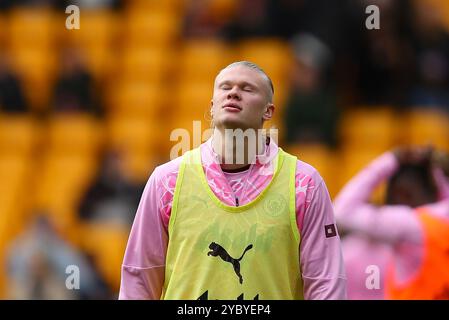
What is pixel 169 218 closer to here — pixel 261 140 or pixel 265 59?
pixel 261 140

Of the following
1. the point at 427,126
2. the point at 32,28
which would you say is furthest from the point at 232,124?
the point at 32,28

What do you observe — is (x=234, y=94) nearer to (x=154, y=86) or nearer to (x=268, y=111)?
(x=268, y=111)

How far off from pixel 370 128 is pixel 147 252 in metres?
6.19

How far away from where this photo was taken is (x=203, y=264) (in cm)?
383

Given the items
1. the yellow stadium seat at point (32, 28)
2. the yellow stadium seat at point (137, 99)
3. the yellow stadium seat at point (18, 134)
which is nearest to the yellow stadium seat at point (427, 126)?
the yellow stadium seat at point (137, 99)

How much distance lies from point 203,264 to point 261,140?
0.46 metres

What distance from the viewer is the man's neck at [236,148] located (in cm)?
393

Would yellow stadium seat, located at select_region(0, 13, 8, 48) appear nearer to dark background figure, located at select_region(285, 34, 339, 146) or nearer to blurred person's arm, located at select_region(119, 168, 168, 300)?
dark background figure, located at select_region(285, 34, 339, 146)

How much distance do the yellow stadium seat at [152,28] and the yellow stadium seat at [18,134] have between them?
1338 mm

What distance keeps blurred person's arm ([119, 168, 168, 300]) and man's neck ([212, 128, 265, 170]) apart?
0.23 metres

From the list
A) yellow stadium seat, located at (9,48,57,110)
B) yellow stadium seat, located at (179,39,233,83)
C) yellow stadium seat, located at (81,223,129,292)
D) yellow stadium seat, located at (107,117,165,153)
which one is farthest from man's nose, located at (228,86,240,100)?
yellow stadium seat, located at (9,48,57,110)

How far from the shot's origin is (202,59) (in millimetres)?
10773
